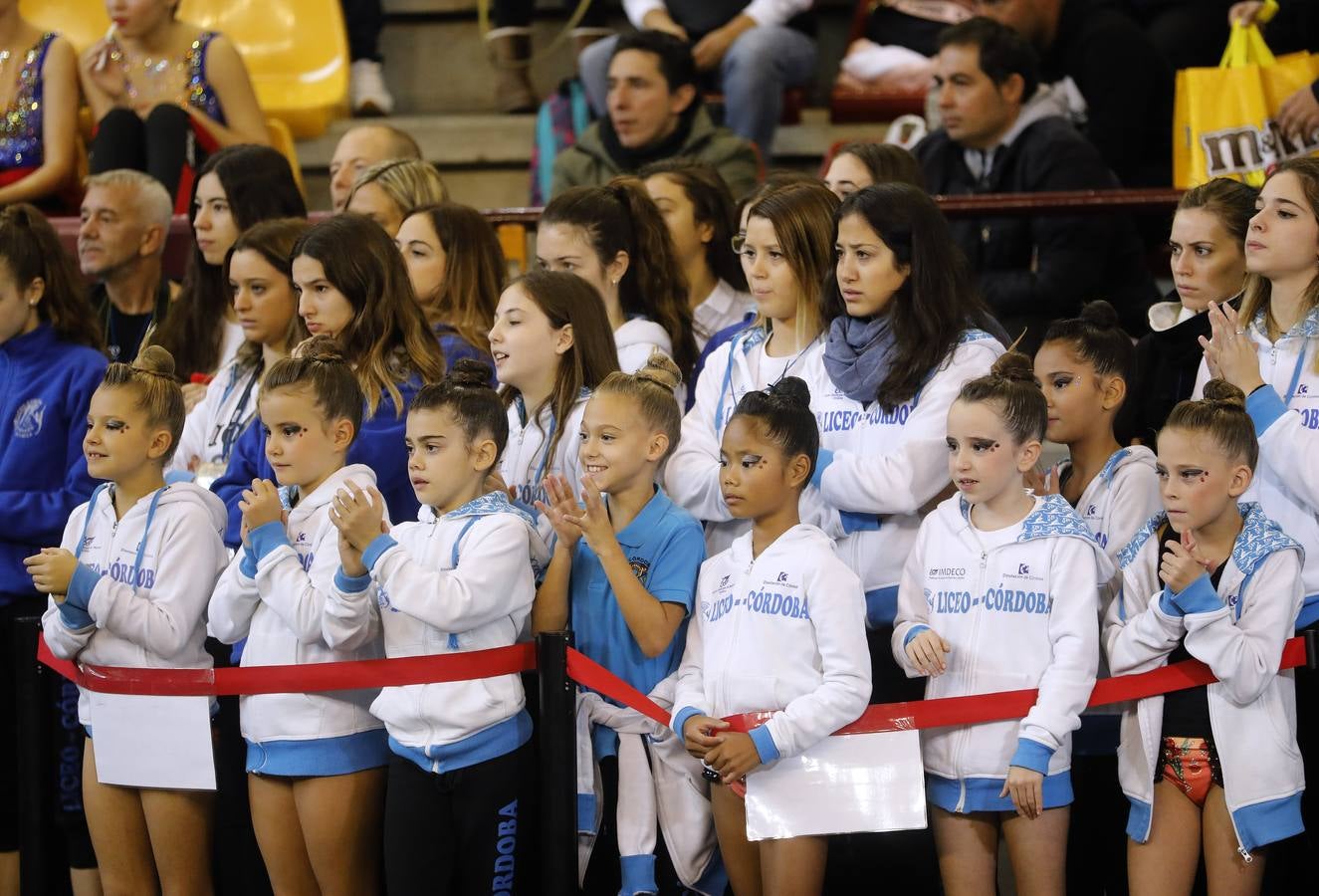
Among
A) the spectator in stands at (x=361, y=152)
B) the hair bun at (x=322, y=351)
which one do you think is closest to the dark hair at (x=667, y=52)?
the spectator in stands at (x=361, y=152)

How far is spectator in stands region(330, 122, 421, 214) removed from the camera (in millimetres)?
5629

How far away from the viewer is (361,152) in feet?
18.5

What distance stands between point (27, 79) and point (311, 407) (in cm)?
323

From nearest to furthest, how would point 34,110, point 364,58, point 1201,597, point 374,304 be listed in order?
point 1201,597 < point 374,304 < point 34,110 < point 364,58

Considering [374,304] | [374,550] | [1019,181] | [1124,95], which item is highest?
[1124,95]

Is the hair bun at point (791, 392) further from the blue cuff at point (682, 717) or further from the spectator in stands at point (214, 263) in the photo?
the spectator in stands at point (214, 263)

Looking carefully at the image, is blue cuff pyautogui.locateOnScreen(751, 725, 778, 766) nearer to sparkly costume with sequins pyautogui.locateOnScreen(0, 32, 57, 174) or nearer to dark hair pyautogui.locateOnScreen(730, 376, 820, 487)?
dark hair pyautogui.locateOnScreen(730, 376, 820, 487)

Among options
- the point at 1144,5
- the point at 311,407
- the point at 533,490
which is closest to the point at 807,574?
the point at 533,490

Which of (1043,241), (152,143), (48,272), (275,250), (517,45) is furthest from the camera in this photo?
(517,45)

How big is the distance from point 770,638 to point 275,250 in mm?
1847

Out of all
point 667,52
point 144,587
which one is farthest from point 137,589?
point 667,52

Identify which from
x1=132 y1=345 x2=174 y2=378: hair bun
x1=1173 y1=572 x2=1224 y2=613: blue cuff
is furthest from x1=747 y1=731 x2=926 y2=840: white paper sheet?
x1=132 y1=345 x2=174 y2=378: hair bun

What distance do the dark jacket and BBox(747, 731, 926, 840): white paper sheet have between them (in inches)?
89.5

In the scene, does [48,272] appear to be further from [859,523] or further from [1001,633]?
[1001,633]
